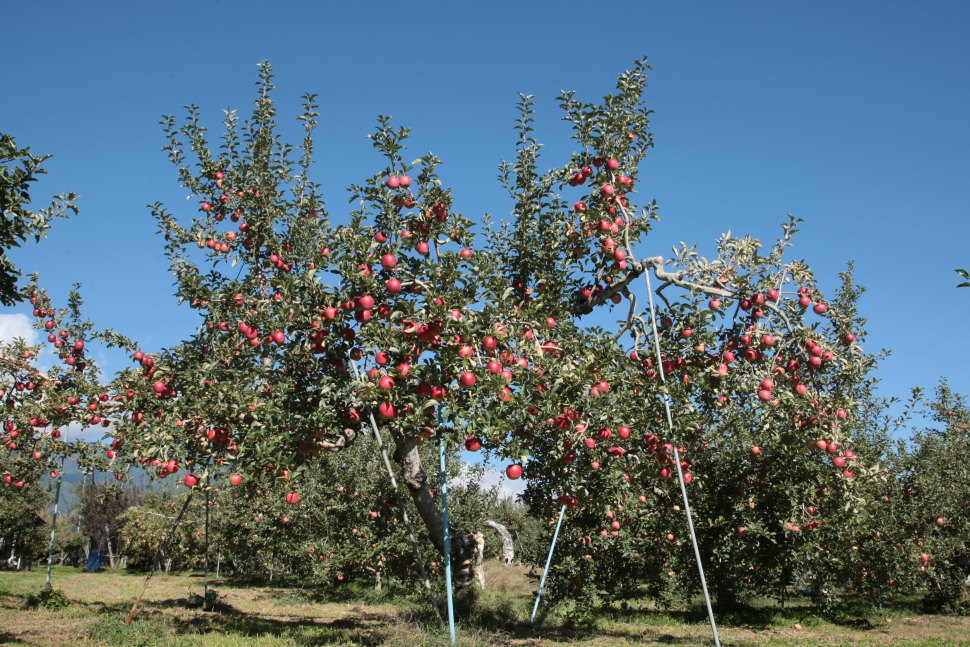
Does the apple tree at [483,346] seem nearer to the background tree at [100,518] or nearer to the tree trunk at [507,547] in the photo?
the tree trunk at [507,547]

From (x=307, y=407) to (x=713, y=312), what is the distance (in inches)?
213

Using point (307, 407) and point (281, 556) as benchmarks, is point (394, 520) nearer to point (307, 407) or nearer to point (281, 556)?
point (281, 556)

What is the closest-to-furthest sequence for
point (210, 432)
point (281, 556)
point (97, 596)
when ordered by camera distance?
point (210, 432) → point (97, 596) → point (281, 556)

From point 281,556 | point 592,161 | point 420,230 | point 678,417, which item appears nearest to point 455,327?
point 420,230

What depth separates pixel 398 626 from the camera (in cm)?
820

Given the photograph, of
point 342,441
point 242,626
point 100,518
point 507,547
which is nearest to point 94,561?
point 100,518

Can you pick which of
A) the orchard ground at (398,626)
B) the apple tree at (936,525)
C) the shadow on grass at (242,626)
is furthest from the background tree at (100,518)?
the apple tree at (936,525)

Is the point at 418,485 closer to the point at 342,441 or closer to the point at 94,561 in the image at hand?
the point at 342,441

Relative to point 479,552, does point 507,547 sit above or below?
below

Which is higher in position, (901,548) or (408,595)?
(901,548)

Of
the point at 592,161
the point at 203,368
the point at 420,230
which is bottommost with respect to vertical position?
the point at 203,368

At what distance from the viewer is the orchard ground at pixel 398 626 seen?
8.38 metres

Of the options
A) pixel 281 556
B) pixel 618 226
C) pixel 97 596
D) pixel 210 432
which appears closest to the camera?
pixel 210 432

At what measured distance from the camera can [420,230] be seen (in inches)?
289
